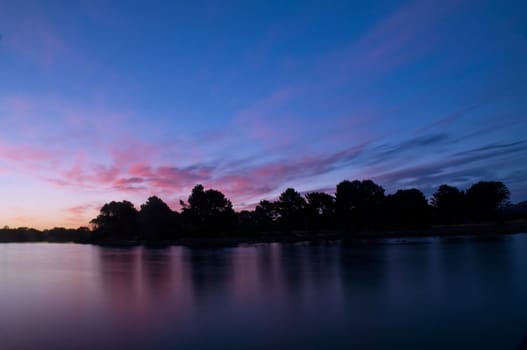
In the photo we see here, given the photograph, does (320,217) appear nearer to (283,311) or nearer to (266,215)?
(266,215)

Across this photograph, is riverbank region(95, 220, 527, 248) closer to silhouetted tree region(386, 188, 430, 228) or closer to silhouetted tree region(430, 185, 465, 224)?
silhouetted tree region(386, 188, 430, 228)

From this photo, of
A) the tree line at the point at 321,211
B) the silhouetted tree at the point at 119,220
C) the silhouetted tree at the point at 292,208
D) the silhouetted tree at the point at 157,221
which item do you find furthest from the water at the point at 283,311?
the silhouetted tree at the point at 119,220

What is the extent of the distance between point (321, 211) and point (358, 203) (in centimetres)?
1137

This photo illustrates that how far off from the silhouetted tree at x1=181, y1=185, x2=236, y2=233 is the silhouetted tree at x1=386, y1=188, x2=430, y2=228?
1663 inches

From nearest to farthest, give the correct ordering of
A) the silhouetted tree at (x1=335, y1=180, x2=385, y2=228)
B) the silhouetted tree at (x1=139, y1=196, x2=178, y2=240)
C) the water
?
the water < the silhouetted tree at (x1=335, y1=180, x2=385, y2=228) < the silhouetted tree at (x1=139, y1=196, x2=178, y2=240)

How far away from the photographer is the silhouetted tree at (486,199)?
10062cm

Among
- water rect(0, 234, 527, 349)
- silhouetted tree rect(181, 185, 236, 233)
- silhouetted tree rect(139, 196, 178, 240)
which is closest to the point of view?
water rect(0, 234, 527, 349)

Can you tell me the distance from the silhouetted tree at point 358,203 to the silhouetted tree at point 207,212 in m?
31.1

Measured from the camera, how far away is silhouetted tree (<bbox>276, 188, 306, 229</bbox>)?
109m

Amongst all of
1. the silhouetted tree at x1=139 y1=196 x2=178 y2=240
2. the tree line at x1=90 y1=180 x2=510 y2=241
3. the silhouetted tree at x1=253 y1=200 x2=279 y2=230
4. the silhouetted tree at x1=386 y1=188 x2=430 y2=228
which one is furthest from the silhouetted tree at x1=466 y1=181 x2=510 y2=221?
the silhouetted tree at x1=139 y1=196 x2=178 y2=240

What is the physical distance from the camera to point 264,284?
21.2 metres

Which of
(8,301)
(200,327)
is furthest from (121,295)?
(200,327)

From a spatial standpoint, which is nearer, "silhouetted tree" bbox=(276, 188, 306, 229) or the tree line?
the tree line

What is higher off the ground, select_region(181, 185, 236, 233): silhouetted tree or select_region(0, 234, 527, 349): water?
select_region(181, 185, 236, 233): silhouetted tree
